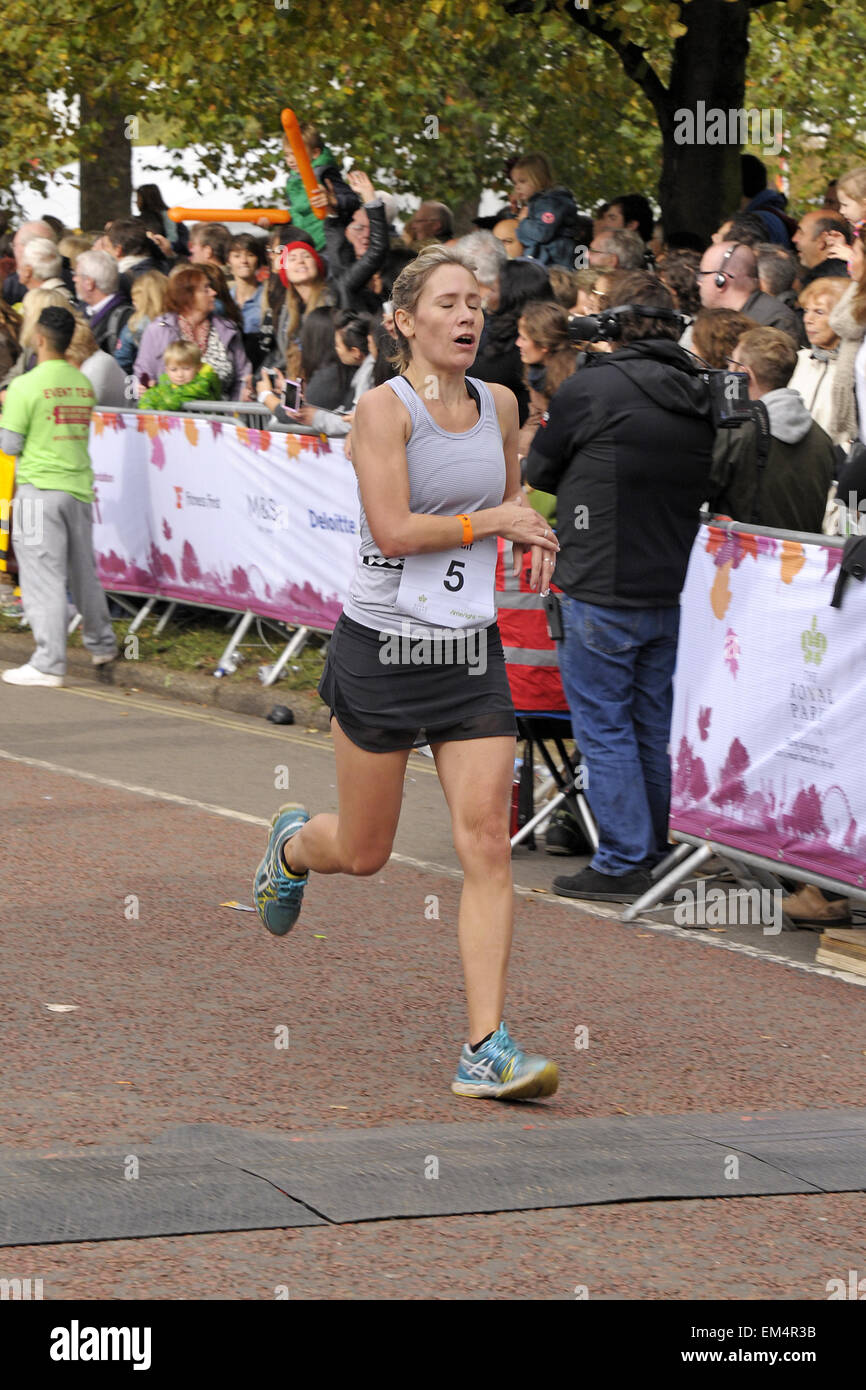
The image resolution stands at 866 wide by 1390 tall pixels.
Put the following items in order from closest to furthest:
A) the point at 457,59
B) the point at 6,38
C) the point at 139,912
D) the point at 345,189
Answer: the point at 139,912 < the point at 345,189 < the point at 6,38 < the point at 457,59

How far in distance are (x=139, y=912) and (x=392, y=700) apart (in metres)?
2.10

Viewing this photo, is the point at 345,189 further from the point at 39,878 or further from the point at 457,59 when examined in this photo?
the point at 457,59

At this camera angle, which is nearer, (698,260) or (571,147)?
(698,260)

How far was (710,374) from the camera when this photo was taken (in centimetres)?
777

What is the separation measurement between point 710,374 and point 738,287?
3687mm

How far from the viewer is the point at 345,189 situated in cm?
1433

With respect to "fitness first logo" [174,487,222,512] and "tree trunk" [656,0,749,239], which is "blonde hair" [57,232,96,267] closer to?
"tree trunk" [656,0,749,239]

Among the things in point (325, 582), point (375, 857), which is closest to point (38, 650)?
point (325, 582)

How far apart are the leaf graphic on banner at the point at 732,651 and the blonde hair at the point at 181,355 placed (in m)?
6.94

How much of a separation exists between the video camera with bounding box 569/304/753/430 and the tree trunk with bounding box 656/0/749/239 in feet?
30.9

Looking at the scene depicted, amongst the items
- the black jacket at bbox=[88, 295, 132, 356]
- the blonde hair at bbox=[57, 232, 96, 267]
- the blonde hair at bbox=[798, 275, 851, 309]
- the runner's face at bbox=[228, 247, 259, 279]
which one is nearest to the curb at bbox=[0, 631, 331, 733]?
the black jacket at bbox=[88, 295, 132, 356]

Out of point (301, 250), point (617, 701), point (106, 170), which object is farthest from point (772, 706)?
point (106, 170)

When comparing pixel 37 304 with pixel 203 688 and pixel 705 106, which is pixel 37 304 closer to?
pixel 203 688

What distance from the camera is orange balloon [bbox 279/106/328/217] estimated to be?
13898 millimetres
